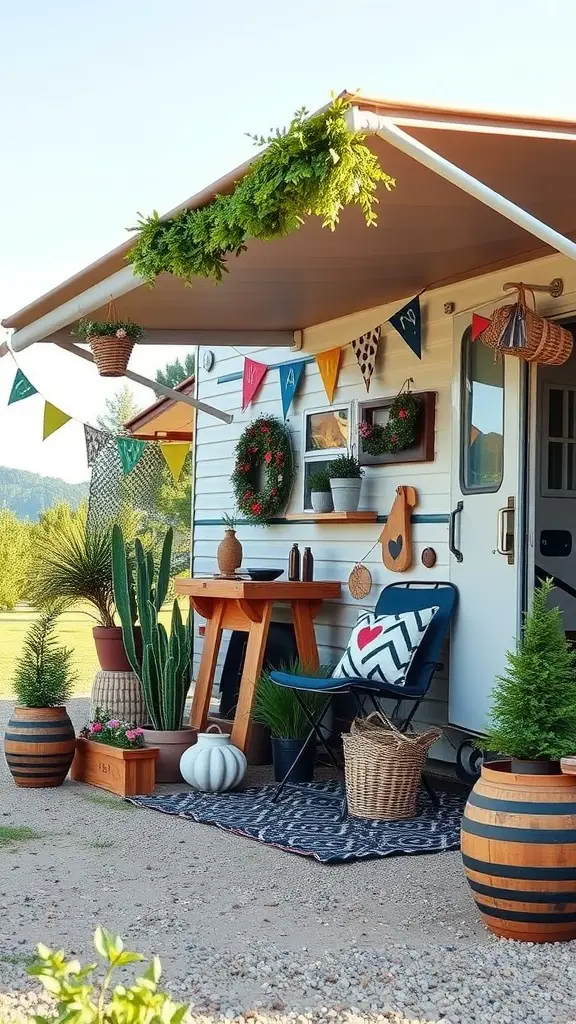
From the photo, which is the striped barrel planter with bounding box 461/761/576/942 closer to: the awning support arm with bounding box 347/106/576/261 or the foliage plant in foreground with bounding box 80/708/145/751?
the awning support arm with bounding box 347/106/576/261

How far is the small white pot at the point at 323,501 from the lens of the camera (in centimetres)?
653

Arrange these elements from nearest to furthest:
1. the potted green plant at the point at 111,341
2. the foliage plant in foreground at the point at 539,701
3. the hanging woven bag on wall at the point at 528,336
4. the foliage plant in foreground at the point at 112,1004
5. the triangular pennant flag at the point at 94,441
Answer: the foliage plant in foreground at the point at 112,1004 → the foliage plant in foreground at the point at 539,701 → the hanging woven bag on wall at the point at 528,336 → the potted green plant at the point at 111,341 → the triangular pennant flag at the point at 94,441

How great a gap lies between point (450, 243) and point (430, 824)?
7.93 ft

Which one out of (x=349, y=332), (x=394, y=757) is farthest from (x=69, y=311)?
(x=394, y=757)

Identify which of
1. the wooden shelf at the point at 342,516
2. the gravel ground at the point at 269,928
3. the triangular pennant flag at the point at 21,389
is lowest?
the gravel ground at the point at 269,928

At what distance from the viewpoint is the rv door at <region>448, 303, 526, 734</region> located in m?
5.11

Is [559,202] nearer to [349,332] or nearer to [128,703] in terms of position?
[349,332]

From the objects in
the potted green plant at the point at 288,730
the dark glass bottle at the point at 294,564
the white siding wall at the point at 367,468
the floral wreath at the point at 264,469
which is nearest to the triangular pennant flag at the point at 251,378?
the white siding wall at the point at 367,468

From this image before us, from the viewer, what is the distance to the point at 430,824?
4828 mm

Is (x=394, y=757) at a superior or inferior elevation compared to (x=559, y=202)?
inferior

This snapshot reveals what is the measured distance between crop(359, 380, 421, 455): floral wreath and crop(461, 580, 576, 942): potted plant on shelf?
2.47m

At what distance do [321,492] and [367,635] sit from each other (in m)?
1.26

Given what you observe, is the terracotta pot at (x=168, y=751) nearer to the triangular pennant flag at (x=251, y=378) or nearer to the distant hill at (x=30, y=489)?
the triangular pennant flag at (x=251, y=378)

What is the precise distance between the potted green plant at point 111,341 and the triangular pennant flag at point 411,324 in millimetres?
1274
